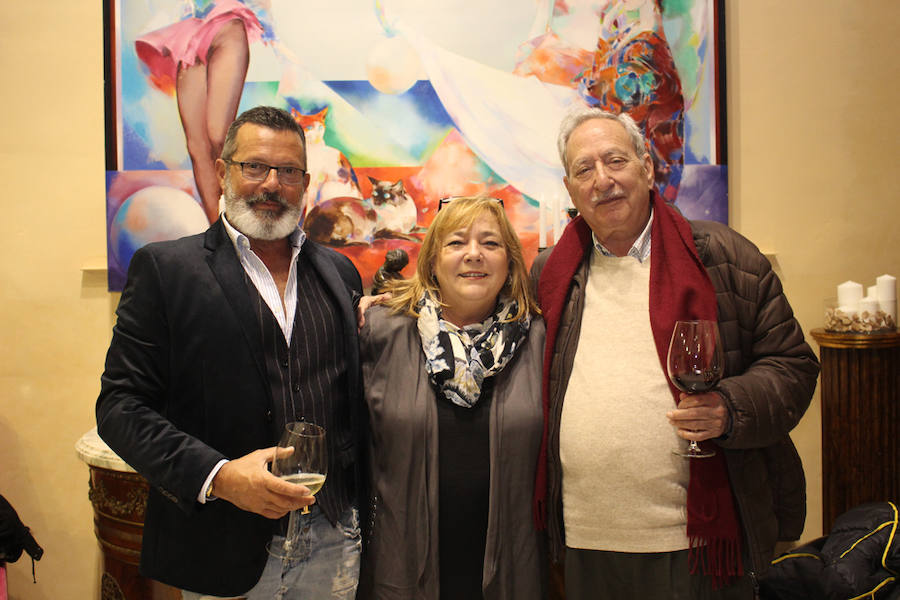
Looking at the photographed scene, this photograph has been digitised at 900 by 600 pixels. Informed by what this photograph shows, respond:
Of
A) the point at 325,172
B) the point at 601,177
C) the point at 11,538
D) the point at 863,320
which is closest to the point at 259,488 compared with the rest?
the point at 601,177

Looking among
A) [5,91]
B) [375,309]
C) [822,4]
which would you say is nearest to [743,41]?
[822,4]

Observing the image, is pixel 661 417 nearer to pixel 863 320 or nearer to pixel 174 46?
pixel 863 320

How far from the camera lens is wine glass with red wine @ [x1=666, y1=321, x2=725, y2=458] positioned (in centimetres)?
142

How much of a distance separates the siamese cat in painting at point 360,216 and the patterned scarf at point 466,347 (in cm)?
112

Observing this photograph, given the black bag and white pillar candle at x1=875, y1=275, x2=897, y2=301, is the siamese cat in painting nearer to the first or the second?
the black bag

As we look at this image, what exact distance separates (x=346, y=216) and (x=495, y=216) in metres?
1.25

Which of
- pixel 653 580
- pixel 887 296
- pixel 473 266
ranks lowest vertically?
pixel 653 580

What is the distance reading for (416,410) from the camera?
167 centimetres

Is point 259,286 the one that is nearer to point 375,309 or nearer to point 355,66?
point 375,309

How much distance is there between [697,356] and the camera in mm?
1422

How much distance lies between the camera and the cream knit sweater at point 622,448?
1.60 meters

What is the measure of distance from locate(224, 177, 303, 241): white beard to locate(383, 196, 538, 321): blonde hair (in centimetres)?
42

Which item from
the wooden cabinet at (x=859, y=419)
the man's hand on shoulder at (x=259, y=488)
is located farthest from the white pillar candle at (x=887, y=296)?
the man's hand on shoulder at (x=259, y=488)

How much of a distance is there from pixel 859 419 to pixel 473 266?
205cm
